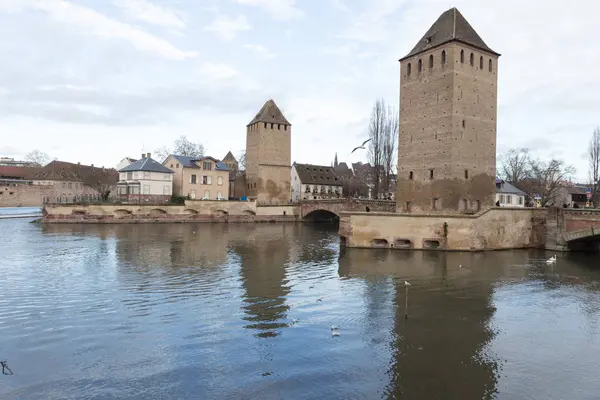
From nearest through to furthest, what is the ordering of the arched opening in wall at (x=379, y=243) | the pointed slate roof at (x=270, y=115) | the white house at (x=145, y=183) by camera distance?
the arched opening in wall at (x=379, y=243)
the white house at (x=145, y=183)
the pointed slate roof at (x=270, y=115)

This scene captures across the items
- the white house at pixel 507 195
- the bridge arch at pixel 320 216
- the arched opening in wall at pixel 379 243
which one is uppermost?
the white house at pixel 507 195

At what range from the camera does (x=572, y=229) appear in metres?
26.2

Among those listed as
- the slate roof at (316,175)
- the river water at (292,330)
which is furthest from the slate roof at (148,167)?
the river water at (292,330)

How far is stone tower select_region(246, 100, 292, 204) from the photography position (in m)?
56.2

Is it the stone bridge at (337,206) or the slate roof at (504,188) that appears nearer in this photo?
the stone bridge at (337,206)

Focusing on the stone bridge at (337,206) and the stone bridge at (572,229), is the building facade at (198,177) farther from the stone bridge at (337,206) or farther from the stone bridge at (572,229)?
the stone bridge at (572,229)

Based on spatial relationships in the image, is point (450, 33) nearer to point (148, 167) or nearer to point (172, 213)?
point (172, 213)

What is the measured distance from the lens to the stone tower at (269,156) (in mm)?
56250

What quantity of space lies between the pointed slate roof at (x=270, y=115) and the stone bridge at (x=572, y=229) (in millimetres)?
37513

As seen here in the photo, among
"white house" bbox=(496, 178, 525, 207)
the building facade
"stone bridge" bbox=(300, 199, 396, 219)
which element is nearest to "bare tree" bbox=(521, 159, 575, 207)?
"white house" bbox=(496, 178, 525, 207)

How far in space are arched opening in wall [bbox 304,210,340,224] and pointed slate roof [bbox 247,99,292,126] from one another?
13946 mm

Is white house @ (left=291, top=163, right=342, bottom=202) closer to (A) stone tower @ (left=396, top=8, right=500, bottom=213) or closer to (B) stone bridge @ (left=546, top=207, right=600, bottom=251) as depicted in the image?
(A) stone tower @ (left=396, top=8, right=500, bottom=213)

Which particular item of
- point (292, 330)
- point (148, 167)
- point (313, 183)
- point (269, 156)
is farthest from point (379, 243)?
point (313, 183)

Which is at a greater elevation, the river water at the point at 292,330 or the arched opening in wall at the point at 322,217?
the arched opening in wall at the point at 322,217
